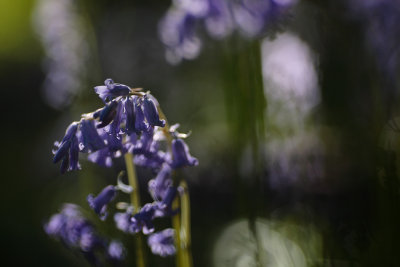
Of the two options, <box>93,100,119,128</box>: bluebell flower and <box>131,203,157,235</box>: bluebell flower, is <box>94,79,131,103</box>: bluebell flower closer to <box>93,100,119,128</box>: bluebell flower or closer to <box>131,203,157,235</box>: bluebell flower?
<box>93,100,119,128</box>: bluebell flower

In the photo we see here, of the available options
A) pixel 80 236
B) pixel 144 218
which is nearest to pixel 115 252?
pixel 80 236

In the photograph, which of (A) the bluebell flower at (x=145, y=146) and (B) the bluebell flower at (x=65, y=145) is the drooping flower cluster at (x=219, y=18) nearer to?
(A) the bluebell flower at (x=145, y=146)

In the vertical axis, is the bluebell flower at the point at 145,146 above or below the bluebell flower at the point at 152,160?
above

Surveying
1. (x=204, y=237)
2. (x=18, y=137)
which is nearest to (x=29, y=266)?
(x=204, y=237)

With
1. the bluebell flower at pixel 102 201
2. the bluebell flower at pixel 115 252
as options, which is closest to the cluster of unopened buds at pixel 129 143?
the bluebell flower at pixel 102 201

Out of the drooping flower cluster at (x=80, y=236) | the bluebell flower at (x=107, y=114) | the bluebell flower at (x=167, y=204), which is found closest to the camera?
the bluebell flower at (x=107, y=114)

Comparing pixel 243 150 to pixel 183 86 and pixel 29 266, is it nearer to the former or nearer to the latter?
pixel 29 266

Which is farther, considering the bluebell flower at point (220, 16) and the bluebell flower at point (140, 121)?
the bluebell flower at point (220, 16)
